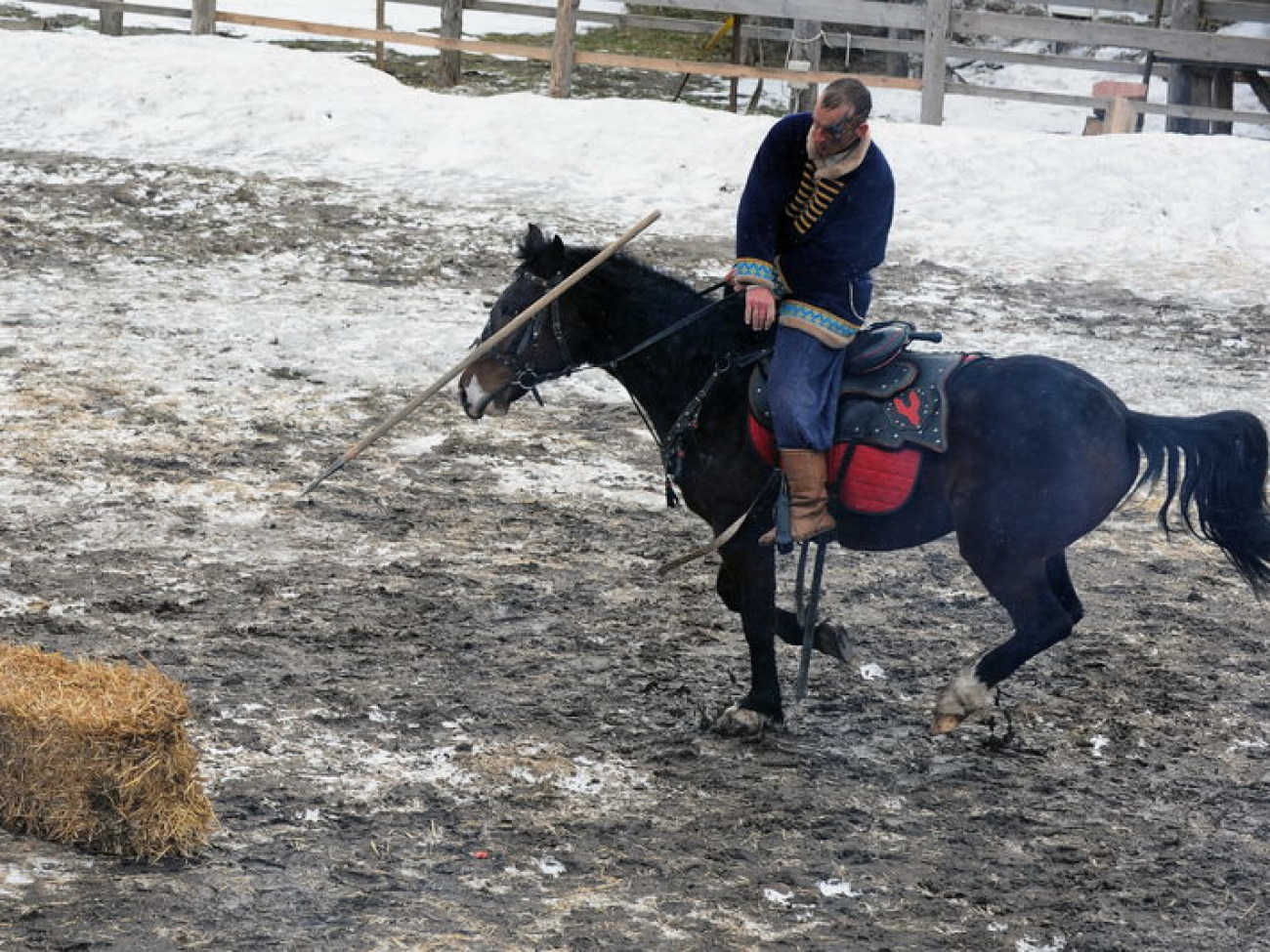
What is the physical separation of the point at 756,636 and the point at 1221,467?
6.71 feet

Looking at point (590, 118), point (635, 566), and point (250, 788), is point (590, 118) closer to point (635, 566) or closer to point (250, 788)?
point (635, 566)

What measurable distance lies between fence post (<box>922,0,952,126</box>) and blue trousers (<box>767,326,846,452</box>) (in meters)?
11.5

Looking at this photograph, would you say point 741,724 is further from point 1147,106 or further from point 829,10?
point 1147,106

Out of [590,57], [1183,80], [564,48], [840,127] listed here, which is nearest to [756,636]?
[840,127]

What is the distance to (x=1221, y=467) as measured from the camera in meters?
6.32

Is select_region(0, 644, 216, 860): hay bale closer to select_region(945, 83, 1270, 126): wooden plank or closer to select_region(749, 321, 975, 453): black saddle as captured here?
select_region(749, 321, 975, 453): black saddle

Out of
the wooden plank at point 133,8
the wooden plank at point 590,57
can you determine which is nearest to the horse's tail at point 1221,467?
the wooden plank at point 590,57

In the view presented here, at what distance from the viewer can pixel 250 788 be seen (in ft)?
19.0

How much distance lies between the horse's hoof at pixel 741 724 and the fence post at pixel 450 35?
646 inches

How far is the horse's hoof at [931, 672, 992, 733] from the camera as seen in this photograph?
→ 20.2 ft

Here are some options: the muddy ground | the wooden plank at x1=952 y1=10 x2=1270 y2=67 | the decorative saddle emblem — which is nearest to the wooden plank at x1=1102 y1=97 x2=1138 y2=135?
the wooden plank at x1=952 y1=10 x2=1270 y2=67

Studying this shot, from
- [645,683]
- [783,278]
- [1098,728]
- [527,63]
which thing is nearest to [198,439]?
[645,683]

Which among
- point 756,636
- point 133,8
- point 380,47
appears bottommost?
point 756,636

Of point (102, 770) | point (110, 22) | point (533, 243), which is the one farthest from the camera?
point (110, 22)
